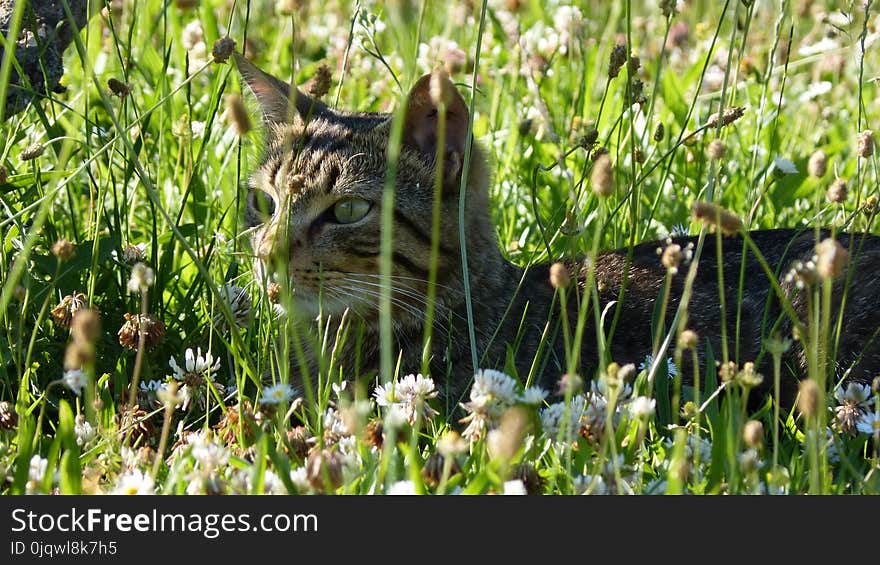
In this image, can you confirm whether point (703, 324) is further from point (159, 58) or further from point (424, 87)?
point (159, 58)

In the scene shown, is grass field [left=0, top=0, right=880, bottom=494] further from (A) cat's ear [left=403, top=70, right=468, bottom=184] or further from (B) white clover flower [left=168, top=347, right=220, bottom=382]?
(A) cat's ear [left=403, top=70, right=468, bottom=184]

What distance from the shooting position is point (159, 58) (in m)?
5.03

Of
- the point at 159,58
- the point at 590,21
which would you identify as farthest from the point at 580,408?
the point at 590,21

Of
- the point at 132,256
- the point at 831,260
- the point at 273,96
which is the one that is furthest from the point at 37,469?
the point at 273,96

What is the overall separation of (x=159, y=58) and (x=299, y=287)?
7.97 ft

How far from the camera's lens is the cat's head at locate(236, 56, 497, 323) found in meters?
3.07

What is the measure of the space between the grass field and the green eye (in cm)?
31

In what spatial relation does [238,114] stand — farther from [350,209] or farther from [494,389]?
[350,209]

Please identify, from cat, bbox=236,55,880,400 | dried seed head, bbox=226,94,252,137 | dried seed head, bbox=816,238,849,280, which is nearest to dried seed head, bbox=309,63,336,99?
cat, bbox=236,55,880,400

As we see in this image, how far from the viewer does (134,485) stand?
208cm

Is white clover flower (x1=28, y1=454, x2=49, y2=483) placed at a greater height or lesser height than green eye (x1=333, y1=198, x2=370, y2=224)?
lesser

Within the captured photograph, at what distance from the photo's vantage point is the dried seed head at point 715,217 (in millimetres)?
1933

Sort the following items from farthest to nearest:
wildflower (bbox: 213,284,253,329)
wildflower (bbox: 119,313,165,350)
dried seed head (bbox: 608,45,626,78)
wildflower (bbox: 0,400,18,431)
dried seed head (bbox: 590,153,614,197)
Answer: wildflower (bbox: 213,284,253,329)
dried seed head (bbox: 608,45,626,78)
wildflower (bbox: 119,313,165,350)
wildflower (bbox: 0,400,18,431)
dried seed head (bbox: 590,153,614,197)

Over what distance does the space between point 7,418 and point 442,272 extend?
1.28m
